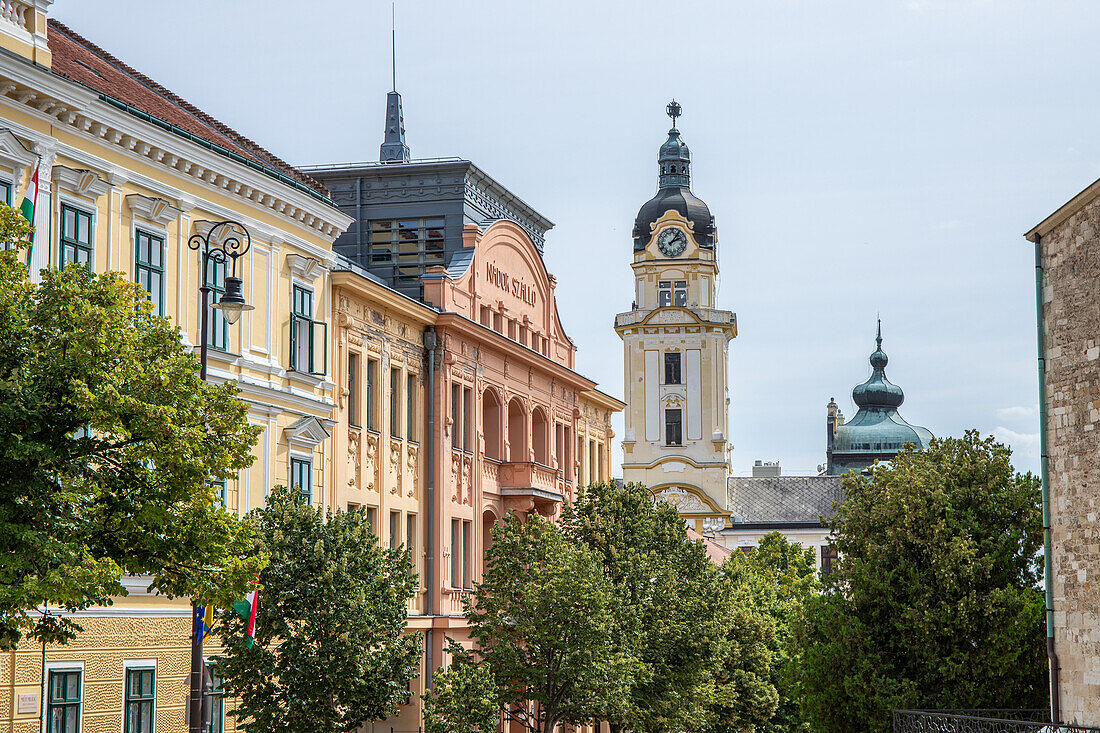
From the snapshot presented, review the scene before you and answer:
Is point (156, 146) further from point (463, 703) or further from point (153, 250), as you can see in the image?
point (463, 703)

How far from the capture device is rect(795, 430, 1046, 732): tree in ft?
108

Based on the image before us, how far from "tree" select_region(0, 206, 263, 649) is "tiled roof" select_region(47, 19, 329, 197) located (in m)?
9.14

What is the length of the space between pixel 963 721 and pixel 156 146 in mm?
17893

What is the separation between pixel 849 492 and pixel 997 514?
13.3ft

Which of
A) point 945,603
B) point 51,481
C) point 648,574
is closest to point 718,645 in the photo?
point 648,574

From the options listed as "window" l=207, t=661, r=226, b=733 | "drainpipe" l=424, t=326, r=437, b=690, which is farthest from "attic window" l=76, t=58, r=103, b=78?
"drainpipe" l=424, t=326, r=437, b=690

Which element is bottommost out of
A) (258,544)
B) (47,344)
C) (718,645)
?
(718,645)

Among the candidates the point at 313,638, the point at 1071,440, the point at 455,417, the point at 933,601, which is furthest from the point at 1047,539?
the point at 455,417

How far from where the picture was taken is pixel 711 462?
372 ft

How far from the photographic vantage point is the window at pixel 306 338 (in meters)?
31.5

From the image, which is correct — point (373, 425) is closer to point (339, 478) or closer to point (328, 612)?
point (339, 478)

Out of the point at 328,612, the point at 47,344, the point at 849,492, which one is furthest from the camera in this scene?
the point at 849,492

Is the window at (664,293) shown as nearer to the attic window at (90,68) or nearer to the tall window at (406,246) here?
the tall window at (406,246)

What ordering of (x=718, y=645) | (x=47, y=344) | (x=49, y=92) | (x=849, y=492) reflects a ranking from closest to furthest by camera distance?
(x=47, y=344), (x=49, y=92), (x=849, y=492), (x=718, y=645)
